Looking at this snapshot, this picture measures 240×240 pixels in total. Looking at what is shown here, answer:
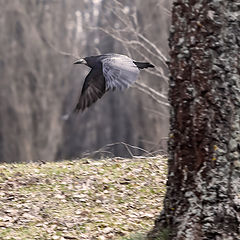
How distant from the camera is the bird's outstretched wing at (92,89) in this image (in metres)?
6.95

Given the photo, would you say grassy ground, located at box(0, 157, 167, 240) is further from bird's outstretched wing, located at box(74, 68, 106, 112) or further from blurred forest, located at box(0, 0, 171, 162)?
blurred forest, located at box(0, 0, 171, 162)

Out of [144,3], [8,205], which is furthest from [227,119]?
[144,3]

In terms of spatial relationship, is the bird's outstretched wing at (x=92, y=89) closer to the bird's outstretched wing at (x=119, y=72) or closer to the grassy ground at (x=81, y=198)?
the bird's outstretched wing at (x=119, y=72)

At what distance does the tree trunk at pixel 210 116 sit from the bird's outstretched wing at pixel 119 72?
6.75 feet

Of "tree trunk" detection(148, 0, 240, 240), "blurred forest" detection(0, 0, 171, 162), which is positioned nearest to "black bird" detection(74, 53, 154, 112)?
"tree trunk" detection(148, 0, 240, 240)

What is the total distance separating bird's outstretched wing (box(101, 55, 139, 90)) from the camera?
618 cm

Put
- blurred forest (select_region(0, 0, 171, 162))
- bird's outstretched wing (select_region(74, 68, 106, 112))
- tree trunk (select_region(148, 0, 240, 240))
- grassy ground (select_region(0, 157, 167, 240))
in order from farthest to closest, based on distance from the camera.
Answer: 1. blurred forest (select_region(0, 0, 171, 162))
2. bird's outstretched wing (select_region(74, 68, 106, 112))
3. grassy ground (select_region(0, 157, 167, 240))
4. tree trunk (select_region(148, 0, 240, 240))

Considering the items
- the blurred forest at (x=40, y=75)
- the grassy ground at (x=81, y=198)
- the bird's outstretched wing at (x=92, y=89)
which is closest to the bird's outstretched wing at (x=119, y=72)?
the bird's outstretched wing at (x=92, y=89)

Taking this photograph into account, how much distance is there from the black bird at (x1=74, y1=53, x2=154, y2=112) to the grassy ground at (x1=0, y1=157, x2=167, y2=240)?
0.79m

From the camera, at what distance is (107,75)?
21.0 feet

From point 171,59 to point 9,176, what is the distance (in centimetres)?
253

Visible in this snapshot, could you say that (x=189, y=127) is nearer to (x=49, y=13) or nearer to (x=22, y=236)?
(x=22, y=236)

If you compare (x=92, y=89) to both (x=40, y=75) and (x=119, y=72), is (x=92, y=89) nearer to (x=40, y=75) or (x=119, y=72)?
(x=119, y=72)

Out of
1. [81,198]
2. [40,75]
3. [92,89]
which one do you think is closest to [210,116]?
[81,198]
